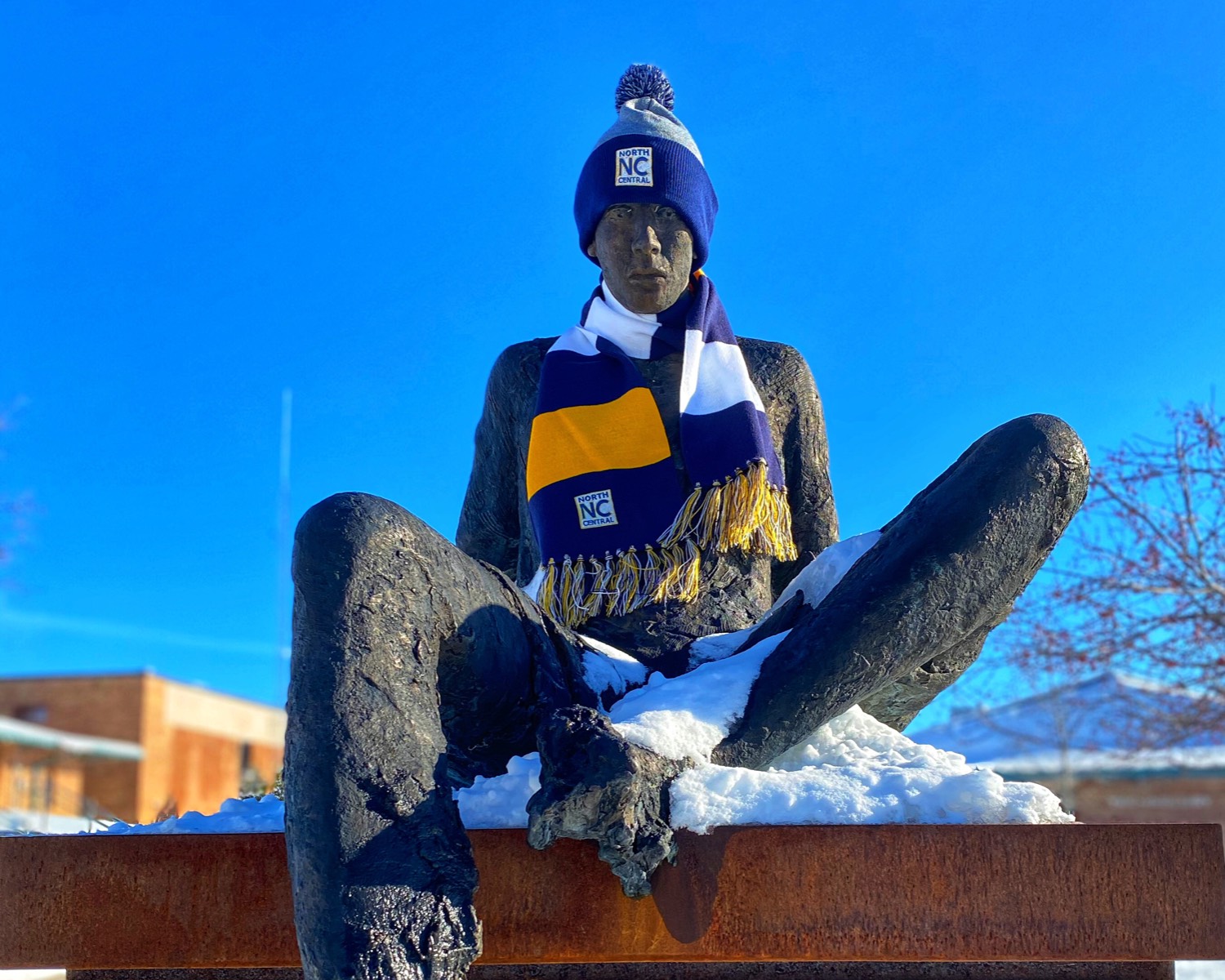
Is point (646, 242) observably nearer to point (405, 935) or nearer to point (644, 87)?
point (644, 87)

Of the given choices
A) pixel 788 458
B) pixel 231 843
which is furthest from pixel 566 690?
pixel 788 458

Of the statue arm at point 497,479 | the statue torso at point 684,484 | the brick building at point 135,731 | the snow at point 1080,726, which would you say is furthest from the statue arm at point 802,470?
the brick building at point 135,731

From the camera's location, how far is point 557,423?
3.18m

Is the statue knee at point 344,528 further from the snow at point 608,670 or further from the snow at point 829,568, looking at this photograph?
the snow at point 829,568

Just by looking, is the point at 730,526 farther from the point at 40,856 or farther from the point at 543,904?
the point at 40,856

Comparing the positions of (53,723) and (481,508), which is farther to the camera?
(53,723)

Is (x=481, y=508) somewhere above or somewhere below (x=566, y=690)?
above

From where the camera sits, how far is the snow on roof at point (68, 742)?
2342 cm

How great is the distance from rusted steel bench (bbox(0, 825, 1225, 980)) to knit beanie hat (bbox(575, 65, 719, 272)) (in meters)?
1.70

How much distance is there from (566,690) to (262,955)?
682 mm

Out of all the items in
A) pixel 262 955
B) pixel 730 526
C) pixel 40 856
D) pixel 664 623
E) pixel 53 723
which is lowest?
pixel 262 955

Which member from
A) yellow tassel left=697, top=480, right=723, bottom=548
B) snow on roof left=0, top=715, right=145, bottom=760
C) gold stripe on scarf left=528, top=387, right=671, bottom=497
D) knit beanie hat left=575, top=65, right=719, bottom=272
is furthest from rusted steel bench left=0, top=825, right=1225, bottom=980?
snow on roof left=0, top=715, right=145, bottom=760

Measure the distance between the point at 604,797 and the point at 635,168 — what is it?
1834mm

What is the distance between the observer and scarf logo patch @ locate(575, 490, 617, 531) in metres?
3.04
